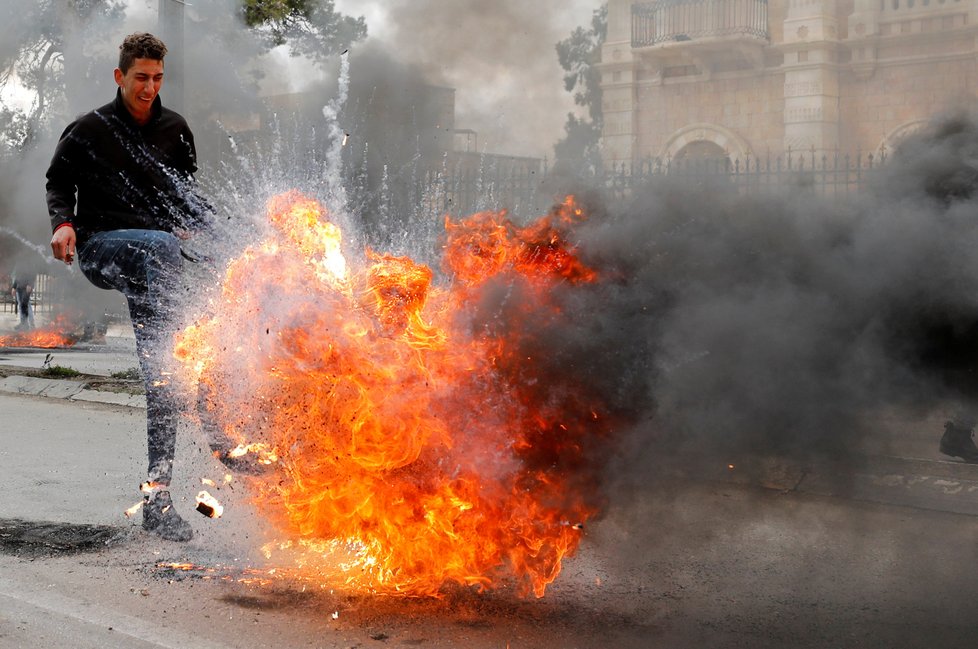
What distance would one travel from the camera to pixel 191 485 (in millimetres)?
5098

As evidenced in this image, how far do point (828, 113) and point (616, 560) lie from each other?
9742mm

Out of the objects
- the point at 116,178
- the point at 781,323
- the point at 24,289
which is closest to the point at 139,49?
the point at 116,178

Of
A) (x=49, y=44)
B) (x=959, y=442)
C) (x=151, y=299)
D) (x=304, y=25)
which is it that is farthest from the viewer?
(x=49, y=44)

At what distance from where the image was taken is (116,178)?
4.24 metres

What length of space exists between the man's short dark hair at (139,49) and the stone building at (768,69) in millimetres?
6032

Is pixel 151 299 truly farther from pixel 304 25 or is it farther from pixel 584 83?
pixel 584 83

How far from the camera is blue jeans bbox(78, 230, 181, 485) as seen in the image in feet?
13.6

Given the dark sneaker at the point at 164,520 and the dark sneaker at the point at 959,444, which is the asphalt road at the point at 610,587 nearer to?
the dark sneaker at the point at 164,520

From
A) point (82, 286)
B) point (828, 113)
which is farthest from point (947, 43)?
point (82, 286)

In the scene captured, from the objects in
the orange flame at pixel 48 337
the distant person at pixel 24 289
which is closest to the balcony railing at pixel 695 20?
the orange flame at pixel 48 337

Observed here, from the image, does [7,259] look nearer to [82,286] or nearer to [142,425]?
[82,286]

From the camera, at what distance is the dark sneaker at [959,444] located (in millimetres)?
4805

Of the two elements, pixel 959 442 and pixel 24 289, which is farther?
pixel 24 289

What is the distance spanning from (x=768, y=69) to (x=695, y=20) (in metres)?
1.30
